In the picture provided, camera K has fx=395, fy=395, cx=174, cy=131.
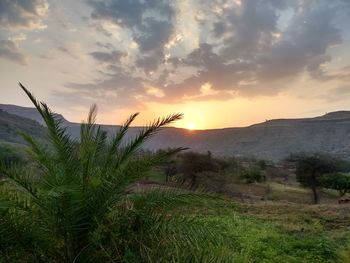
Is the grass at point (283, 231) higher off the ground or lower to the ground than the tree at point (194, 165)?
lower

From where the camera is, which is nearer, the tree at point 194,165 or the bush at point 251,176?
the tree at point 194,165

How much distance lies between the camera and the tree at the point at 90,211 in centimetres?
611

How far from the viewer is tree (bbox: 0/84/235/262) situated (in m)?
6.11

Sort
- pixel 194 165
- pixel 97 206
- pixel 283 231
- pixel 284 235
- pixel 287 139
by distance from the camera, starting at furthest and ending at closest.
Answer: pixel 287 139, pixel 194 165, pixel 283 231, pixel 284 235, pixel 97 206

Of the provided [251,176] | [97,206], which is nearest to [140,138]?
[97,206]

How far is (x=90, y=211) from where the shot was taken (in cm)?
628

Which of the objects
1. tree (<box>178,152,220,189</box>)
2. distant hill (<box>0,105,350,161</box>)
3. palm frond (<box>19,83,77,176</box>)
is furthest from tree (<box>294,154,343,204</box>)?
distant hill (<box>0,105,350,161</box>)

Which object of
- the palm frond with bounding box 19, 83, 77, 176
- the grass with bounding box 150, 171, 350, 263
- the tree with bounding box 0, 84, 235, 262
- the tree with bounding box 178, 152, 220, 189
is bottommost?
the grass with bounding box 150, 171, 350, 263

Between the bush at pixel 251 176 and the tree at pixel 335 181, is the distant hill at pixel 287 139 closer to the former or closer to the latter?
the bush at pixel 251 176

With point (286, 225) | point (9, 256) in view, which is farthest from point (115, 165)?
point (286, 225)

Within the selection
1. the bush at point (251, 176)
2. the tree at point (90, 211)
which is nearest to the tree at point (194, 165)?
the bush at point (251, 176)

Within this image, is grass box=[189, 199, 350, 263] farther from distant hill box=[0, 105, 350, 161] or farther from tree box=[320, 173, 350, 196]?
distant hill box=[0, 105, 350, 161]

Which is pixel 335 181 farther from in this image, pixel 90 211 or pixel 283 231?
pixel 90 211

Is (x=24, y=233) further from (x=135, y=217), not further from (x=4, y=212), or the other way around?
(x=135, y=217)
